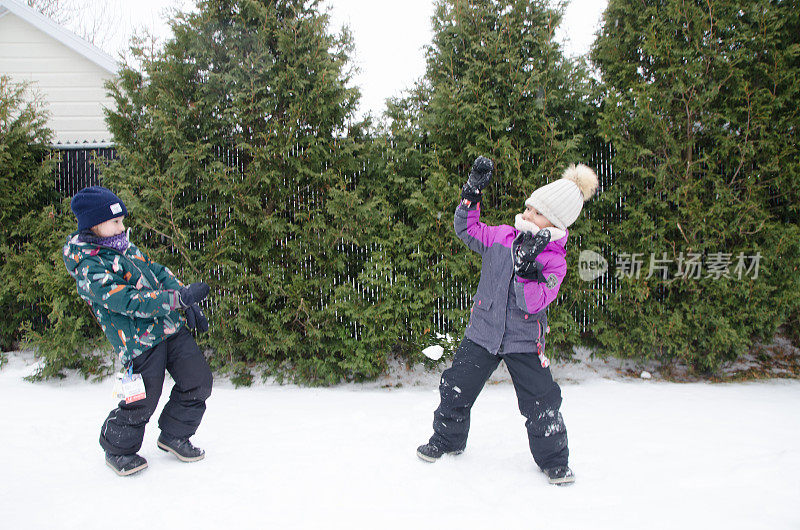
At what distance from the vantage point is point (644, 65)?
4910 millimetres

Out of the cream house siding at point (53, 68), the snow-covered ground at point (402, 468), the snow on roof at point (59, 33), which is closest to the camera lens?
the snow-covered ground at point (402, 468)

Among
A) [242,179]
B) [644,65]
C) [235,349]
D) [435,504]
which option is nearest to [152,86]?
[242,179]

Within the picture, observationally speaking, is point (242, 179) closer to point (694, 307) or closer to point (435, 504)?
point (435, 504)

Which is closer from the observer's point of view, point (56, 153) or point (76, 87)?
point (56, 153)

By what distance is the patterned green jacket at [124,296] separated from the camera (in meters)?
2.68

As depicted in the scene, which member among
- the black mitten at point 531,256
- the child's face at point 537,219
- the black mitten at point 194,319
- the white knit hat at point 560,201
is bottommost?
the black mitten at point 194,319

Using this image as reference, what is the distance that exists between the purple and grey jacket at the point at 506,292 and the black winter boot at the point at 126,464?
227cm

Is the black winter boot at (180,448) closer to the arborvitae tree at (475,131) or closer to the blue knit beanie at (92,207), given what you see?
the blue knit beanie at (92,207)

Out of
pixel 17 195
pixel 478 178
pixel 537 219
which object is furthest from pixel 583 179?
pixel 17 195

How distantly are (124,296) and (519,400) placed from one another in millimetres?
2484

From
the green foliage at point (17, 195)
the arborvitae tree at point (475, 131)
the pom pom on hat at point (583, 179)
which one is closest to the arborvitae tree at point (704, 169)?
the arborvitae tree at point (475, 131)

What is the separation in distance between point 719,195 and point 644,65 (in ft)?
5.22

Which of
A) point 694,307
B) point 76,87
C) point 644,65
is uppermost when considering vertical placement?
point 76,87

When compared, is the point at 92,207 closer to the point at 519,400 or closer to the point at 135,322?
the point at 135,322
